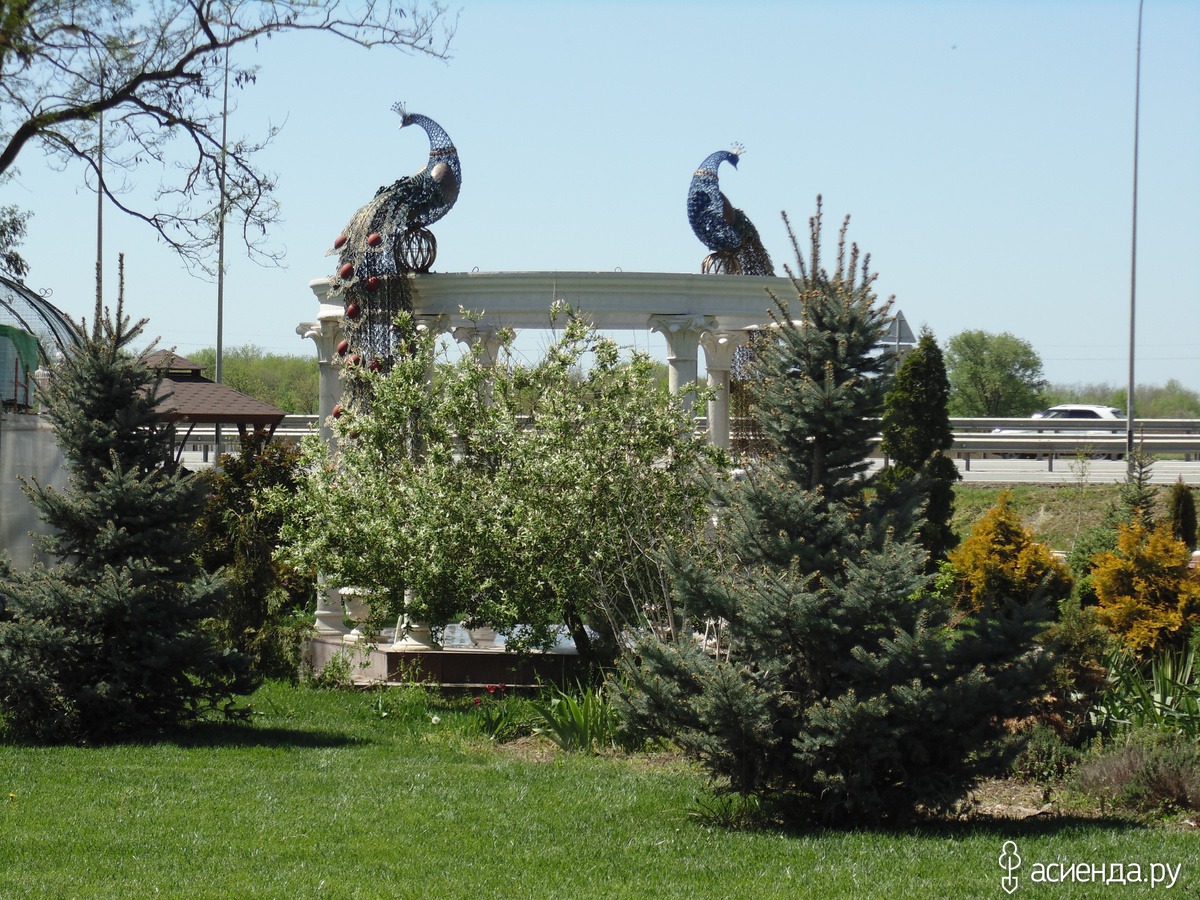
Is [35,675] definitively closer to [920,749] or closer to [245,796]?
[245,796]

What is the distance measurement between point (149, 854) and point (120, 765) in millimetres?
2561

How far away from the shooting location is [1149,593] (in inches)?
515

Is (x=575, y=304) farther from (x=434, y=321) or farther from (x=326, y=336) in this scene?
(x=326, y=336)

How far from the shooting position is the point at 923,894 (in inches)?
246

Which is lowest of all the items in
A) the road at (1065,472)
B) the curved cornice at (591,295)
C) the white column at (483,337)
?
the road at (1065,472)

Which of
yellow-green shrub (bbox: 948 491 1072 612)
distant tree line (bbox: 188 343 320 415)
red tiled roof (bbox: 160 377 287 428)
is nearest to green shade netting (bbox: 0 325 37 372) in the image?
yellow-green shrub (bbox: 948 491 1072 612)

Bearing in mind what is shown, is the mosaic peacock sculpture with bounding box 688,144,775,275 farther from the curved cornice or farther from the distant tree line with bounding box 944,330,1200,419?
the distant tree line with bounding box 944,330,1200,419

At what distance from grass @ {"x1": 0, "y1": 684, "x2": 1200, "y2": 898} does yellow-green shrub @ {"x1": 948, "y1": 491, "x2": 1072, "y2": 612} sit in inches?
278

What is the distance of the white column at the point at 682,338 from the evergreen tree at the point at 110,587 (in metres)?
5.75

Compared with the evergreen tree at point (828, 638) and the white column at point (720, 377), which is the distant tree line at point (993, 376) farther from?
the evergreen tree at point (828, 638)

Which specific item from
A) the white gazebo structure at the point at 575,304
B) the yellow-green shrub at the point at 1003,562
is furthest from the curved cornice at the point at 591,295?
the yellow-green shrub at the point at 1003,562

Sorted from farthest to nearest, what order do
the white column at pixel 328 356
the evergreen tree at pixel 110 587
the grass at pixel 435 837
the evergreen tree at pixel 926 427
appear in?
1. the evergreen tree at pixel 926 427
2. the white column at pixel 328 356
3. the evergreen tree at pixel 110 587
4. the grass at pixel 435 837

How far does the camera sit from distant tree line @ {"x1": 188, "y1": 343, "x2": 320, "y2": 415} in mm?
67062

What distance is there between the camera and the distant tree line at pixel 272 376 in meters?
67.1
